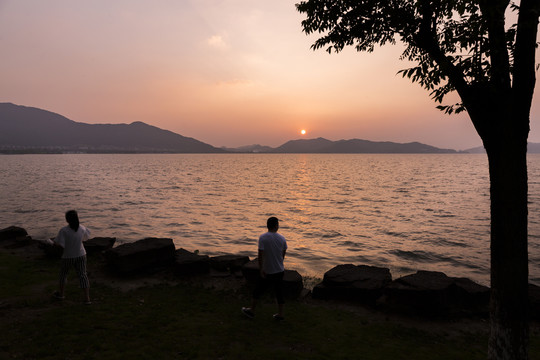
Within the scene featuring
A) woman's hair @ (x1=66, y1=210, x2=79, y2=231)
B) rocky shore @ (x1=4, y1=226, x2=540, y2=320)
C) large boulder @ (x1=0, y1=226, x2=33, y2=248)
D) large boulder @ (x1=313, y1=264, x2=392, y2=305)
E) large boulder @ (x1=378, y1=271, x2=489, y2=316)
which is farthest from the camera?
large boulder @ (x1=0, y1=226, x2=33, y2=248)

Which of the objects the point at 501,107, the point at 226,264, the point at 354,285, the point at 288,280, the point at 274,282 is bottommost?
the point at 226,264

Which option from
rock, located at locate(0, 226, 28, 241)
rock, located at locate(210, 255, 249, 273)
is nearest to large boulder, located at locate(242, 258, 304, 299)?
rock, located at locate(210, 255, 249, 273)

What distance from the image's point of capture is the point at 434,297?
962cm

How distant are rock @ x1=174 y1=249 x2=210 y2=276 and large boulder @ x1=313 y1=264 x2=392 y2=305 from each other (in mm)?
4669

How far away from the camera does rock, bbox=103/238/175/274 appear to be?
487 inches

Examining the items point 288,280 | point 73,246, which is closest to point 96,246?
point 73,246

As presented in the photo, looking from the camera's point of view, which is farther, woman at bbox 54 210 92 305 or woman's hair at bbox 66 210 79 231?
woman at bbox 54 210 92 305

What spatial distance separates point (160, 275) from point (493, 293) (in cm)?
1114

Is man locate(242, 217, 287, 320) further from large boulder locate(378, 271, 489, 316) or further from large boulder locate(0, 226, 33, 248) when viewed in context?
large boulder locate(0, 226, 33, 248)

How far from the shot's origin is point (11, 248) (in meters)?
16.3

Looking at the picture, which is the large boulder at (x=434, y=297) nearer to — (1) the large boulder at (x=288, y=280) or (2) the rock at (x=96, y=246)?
(1) the large boulder at (x=288, y=280)

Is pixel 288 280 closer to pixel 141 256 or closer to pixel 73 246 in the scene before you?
pixel 141 256

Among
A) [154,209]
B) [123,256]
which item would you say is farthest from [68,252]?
[154,209]

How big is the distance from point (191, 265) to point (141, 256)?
2.02 metres
